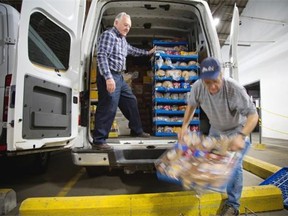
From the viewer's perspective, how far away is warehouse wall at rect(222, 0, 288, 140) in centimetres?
903

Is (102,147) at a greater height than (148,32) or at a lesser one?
lesser

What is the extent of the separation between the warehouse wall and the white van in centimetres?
751

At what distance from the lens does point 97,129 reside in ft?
9.18

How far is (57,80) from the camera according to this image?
2.46 metres

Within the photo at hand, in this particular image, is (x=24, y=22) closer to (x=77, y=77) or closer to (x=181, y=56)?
(x=77, y=77)

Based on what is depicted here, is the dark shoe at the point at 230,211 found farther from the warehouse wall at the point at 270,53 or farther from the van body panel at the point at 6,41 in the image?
the warehouse wall at the point at 270,53

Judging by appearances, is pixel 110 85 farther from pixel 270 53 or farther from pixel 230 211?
pixel 270 53

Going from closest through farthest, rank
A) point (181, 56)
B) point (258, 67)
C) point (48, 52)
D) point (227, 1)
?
point (48, 52)
point (181, 56)
point (227, 1)
point (258, 67)

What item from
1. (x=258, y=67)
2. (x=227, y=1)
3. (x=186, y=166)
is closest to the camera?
(x=186, y=166)

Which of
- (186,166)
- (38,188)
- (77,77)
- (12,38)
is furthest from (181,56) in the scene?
(38,188)

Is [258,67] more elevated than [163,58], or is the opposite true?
[258,67]

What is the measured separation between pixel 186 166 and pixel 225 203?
859 mm

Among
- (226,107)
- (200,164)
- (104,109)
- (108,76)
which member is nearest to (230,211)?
(200,164)

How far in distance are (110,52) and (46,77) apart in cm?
91
